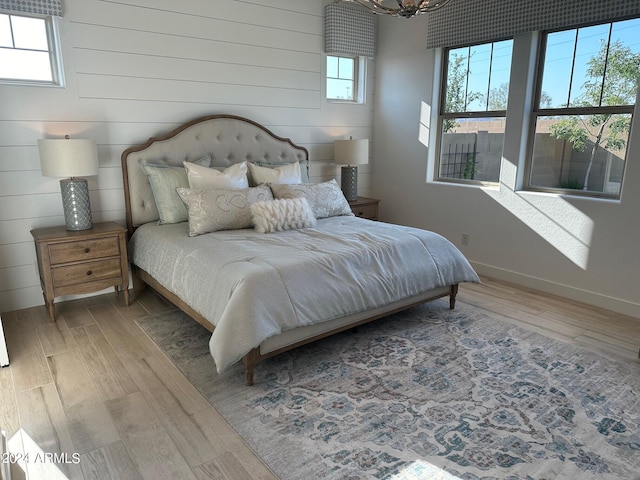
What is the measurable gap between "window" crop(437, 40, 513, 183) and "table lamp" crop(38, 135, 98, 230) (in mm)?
3292

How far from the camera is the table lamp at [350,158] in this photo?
4.68 m

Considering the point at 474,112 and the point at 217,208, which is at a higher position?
the point at 474,112

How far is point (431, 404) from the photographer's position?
2.29m

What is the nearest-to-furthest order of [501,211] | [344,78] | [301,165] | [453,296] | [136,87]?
[453,296] < [136,87] < [501,211] < [301,165] < [344,78]

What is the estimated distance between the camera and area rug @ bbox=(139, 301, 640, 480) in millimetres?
1890

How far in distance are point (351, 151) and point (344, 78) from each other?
1.00 metres

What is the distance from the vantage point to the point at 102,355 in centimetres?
278

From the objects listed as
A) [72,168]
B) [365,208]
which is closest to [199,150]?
[72,168]

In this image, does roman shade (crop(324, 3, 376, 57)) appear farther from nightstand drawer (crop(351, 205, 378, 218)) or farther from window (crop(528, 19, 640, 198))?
window (crop(528, 19, 640, 198))

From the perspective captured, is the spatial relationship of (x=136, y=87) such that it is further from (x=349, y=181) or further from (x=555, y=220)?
(x=555, y=220)

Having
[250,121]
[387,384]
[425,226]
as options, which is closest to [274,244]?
[387,384]

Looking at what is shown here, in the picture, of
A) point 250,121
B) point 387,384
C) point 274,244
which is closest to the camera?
point 387,384

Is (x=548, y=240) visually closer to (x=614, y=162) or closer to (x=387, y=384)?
(x=614, y=162)

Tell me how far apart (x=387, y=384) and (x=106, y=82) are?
311 centimetres
